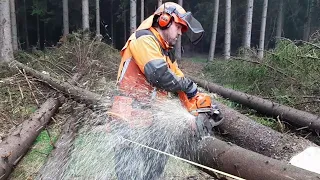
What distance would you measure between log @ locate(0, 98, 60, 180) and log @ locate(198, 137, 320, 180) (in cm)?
216

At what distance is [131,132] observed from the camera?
286 centimetres

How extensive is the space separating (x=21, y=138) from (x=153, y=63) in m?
2.60

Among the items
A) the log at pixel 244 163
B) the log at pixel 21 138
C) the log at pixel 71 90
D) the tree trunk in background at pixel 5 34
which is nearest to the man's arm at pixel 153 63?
the log at pixel 244 163

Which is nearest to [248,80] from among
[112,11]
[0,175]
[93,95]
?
[93,95]

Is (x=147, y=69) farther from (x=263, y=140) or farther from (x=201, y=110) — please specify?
(x=263, y=140)

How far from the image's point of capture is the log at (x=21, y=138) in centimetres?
377

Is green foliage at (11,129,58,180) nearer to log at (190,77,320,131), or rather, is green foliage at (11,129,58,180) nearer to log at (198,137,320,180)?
log at (198,137,320,180)

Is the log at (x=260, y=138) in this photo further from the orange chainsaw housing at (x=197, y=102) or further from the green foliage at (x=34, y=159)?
the green foliage at (x=34, y=159)

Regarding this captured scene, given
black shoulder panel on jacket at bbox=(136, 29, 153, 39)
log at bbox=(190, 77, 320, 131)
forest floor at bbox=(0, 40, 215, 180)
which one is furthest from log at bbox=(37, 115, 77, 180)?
log at bbox=(190, 77, 320, 131)

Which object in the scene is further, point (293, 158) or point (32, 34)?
point (32, 34)

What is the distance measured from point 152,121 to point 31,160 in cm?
234

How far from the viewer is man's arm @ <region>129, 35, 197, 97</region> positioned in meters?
2.62

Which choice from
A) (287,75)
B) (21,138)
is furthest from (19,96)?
(287,75)

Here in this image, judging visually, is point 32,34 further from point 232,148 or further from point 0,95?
point 232,148
